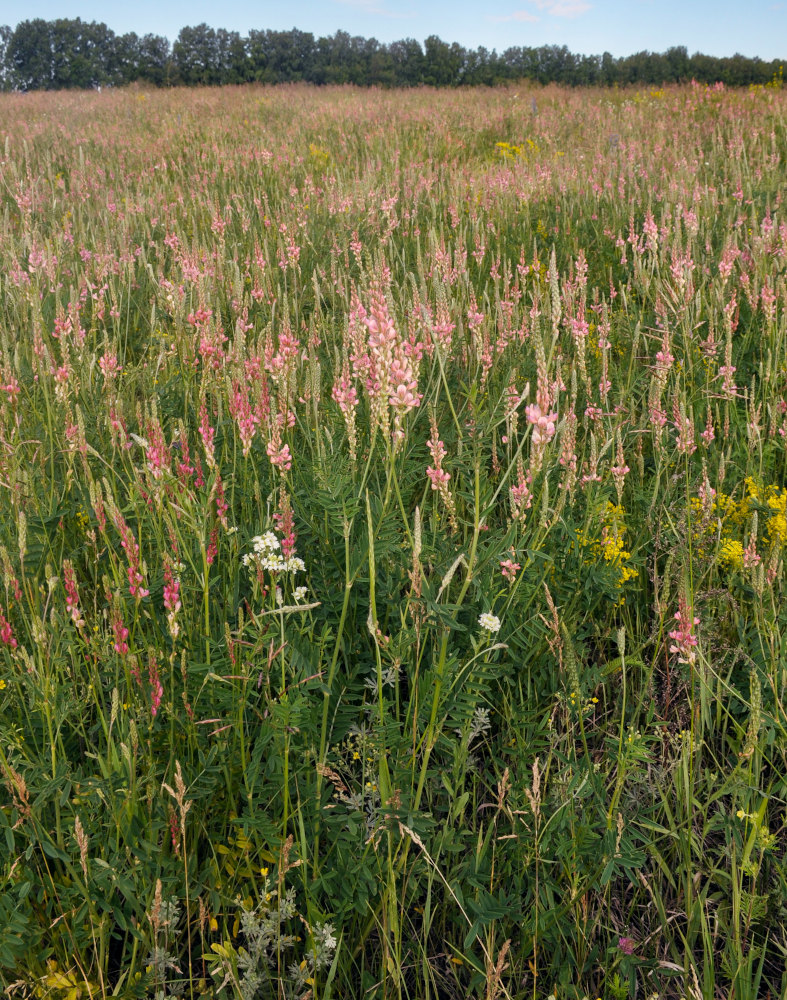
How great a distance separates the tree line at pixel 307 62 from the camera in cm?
2517

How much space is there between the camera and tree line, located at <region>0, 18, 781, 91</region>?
25172 mm

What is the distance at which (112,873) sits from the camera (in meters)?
1.32

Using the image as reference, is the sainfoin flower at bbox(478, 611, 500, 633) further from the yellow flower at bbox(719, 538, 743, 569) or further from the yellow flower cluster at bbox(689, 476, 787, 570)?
the yellow flower at bbox(719, 538, 743, 569)

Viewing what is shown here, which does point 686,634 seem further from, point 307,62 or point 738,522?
point 307,62

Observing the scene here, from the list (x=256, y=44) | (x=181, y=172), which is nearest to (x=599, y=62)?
(x=256, y=44)

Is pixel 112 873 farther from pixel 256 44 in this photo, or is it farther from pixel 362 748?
pixel 256 44

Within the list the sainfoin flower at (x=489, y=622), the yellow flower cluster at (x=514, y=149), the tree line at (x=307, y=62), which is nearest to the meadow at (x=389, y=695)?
the sainfoin flower at (x=489, y=622)

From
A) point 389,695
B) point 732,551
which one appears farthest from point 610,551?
point 389,695

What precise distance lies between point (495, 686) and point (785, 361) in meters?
2.14

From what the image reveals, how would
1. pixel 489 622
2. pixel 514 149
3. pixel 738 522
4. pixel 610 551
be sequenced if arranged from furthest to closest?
pixel 514 149 < pixel 738 522 < pixel 610 551 < pixel 489 622

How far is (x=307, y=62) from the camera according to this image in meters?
40.9

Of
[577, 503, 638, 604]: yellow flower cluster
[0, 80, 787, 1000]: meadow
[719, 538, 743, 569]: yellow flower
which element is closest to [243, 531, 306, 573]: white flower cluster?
[0, 80, 787, 1000]: meadow

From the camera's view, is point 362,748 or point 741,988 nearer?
point 741,988

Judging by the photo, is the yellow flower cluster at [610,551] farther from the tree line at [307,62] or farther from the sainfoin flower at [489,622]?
the tree line at [307,62]
